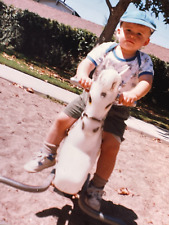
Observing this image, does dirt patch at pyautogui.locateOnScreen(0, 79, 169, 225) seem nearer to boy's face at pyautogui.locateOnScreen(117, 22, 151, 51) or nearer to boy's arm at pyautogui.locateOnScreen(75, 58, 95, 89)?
boy's arm at pyautogui.locateOnScreen(75, 58, 95, 89)

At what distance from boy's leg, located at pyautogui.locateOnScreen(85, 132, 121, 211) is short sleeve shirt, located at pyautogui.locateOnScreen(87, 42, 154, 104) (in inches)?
15.3

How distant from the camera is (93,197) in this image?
2.03m

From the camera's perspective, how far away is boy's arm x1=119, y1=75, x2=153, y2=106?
5.48 ft

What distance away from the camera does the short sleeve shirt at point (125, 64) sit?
78.6 inches

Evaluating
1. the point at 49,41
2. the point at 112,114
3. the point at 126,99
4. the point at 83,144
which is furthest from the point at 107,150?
the point at 49,41

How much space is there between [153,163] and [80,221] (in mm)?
2434

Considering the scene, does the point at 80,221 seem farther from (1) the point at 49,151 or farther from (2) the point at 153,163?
(2) the point at 153,163

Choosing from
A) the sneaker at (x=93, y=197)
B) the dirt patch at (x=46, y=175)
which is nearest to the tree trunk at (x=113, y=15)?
the dirt patch at (x=46, y=175)

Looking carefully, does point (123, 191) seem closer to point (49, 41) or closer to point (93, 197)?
point (93, 197)

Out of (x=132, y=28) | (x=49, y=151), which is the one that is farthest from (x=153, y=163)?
(x=132, y=28)

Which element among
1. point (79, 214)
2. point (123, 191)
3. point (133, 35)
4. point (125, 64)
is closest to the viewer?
point (133, 35)

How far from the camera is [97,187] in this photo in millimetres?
2084

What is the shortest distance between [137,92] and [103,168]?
675 mm

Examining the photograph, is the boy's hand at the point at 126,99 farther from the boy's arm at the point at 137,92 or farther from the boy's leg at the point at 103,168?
the boy's leg at the point at 103,168
